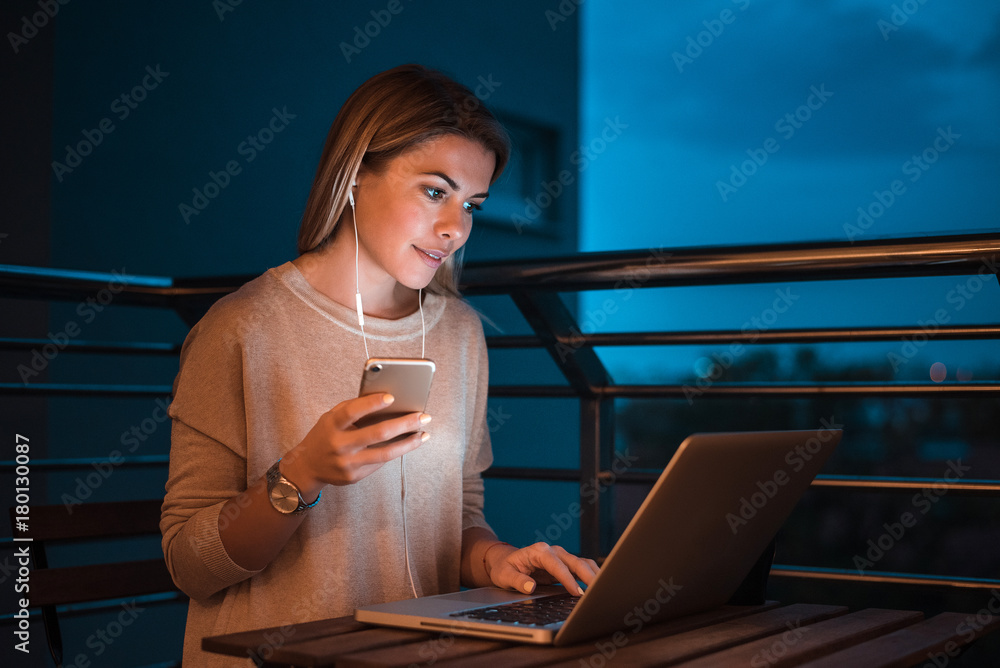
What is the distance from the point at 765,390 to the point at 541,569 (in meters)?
0.86

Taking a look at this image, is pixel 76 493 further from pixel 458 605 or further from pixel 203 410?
pixel 458 605

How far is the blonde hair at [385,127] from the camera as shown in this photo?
1456mm

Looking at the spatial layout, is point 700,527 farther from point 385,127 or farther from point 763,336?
point 763,336

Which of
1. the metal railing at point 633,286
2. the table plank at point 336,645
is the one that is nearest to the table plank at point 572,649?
the table plank at point 336,645

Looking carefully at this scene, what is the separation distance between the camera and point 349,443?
109cm

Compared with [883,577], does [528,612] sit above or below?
below

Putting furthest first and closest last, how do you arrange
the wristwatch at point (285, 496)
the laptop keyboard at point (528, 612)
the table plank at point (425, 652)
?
the wristwatch at point (285, 496)
the laptop keyboard at point (528, 612)
the table plank at point (425, 652)

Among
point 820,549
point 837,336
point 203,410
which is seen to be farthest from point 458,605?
point 820,549

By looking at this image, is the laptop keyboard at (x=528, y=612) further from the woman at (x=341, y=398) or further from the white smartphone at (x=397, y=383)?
the white smartphone at (x=397, y=383)

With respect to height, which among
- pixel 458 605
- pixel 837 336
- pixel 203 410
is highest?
pixel 837 336

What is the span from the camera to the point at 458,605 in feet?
3.69

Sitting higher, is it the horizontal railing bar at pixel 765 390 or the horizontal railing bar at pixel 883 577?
the horizontal railing bar at pixel 765 390

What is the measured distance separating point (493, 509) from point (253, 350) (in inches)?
199

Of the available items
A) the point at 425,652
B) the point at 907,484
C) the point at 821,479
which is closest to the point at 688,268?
the point at 821,479
